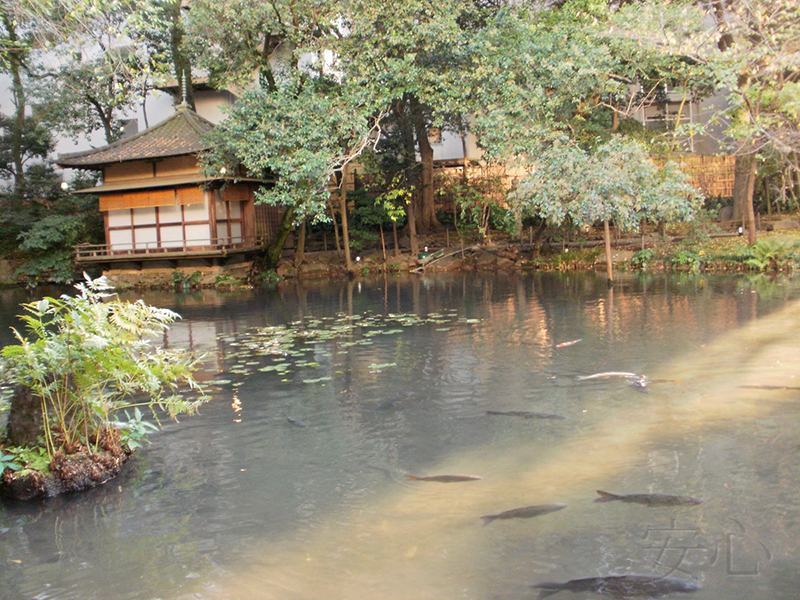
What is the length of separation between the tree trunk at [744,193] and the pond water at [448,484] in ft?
30.6

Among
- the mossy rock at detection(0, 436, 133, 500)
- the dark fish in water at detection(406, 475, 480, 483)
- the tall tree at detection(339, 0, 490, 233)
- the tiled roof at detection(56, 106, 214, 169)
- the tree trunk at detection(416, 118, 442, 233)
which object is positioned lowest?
the dark fish in water at detection(406, 475, 480, 483)

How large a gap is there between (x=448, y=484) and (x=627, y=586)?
72.0 inches

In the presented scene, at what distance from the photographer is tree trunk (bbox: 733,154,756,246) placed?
1889 centimetres

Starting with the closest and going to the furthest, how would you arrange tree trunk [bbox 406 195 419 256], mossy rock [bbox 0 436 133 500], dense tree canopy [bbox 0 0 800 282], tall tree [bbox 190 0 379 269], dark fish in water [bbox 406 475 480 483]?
dark fish in water [bbox 406 475 480 483]
mossy rock [bbox 0 436 133 500]
dense tree canopy [bbox 0 0 800 282]
tall tree [bbox 190 0 379 269]
tree trunk [bbox 406 195 419 256]

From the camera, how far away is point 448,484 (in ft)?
18.2

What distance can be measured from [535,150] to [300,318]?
789 cm

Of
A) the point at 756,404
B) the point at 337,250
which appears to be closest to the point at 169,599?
the point at 756,404

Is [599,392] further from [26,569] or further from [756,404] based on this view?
[26,569]

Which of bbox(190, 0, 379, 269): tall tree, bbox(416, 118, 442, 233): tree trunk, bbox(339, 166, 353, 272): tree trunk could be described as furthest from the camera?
bbox(416, 118, 442, 233): tree trunk

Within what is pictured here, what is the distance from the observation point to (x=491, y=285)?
19062 mm

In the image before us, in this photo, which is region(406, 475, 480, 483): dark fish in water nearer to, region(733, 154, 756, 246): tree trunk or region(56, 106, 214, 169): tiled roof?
region(733, 154, 756, 246): tree trunk

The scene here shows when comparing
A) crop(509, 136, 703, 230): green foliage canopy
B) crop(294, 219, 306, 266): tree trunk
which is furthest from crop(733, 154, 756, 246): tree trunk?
crop(294, 219, 306, 266): tree trunk

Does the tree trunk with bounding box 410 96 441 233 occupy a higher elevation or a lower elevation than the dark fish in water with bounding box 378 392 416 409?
higher

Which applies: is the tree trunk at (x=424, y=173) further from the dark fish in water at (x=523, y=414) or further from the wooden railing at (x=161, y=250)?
the dark fish in water at (x=523, y=414)
